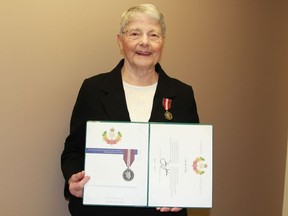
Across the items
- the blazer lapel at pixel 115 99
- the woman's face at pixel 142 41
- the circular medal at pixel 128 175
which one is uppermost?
the woman's face at pixel 142 41

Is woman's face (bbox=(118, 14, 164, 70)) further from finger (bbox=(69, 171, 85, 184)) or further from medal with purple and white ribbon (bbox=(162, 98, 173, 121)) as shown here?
finger (bbox=(69, 171, 85, 184))

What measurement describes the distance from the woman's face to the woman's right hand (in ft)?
1.85

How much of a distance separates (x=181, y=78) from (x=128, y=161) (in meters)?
1.03

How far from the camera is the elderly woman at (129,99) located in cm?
157

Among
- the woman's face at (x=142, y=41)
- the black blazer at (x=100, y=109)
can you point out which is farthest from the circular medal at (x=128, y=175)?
the woman's face at (x=142, y=41)

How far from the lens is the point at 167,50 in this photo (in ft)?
7.23

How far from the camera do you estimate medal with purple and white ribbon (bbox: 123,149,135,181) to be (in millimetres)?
1407

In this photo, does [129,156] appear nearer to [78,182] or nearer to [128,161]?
[128,161]

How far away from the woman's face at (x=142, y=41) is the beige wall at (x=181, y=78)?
32 cm

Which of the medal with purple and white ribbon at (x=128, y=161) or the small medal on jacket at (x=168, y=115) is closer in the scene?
the medal with purple and white ribbon at (x=128, y=161)

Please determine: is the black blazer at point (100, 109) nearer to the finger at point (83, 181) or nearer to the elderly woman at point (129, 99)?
the elderly woman at point (129, 99)
